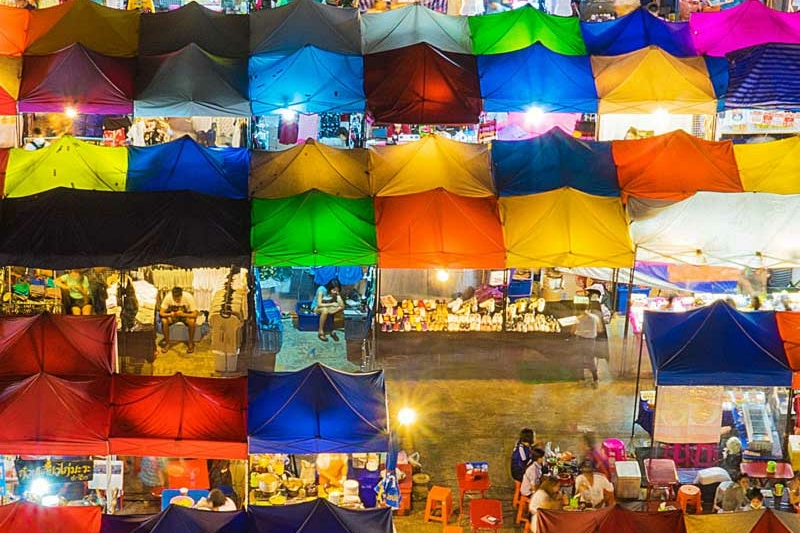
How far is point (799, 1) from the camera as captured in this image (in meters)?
22.4

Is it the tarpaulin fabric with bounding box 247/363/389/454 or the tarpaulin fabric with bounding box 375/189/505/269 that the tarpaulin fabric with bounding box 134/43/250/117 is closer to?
the tarpaulin fabric with bounding box 375/189/505/269

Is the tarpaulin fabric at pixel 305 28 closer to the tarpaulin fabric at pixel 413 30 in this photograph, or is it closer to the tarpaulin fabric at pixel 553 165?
the tarpaulin fabric at pixel 413 30

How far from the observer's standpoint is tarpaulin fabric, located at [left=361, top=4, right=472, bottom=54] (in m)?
20.5

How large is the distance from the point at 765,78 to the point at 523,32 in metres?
4.62

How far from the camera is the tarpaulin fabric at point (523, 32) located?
20.7 meters

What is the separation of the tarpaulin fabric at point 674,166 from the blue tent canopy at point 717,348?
3.85 meters

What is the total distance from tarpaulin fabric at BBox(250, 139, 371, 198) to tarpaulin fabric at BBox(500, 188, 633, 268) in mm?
2567

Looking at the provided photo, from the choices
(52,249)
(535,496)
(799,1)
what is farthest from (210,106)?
(799,1)

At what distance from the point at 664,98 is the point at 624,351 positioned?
496 cm

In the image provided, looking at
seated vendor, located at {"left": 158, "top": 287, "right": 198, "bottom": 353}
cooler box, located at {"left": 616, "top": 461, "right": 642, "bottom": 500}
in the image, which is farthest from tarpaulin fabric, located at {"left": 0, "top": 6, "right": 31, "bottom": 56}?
cooler box, located at {"left": 616, "top": 461, "right": 642, "bottom": 500}

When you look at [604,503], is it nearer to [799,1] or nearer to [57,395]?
[57,395]

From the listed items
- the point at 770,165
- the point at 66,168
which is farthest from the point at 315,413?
the point at 770,165

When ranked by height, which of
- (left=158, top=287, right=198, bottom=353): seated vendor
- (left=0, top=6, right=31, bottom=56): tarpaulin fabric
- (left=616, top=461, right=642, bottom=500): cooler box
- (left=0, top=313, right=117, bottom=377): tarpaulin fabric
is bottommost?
(left=616, top=461, right=642, bottom=500): cooler box

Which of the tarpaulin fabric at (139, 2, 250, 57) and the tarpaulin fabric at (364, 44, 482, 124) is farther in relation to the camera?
the tarpaulin fabric at (139, 2, 250, 57)
